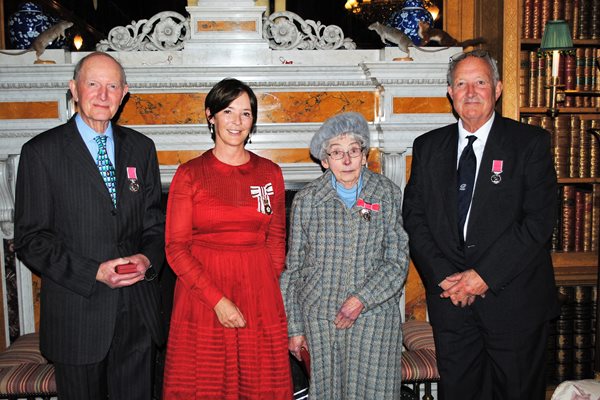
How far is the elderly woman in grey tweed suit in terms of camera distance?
7.37 ft

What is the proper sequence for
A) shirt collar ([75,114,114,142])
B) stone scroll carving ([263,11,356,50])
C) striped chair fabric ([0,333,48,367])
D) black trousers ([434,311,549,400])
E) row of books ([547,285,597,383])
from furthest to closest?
1. row of books ([547,285,597,383])
2. stone scroll carving ([263,11,356,50])
3. striped chair fabric ([0,333,48,367])
4. black trousers ([434,311,549,400])
5. shirt collar ([75,114,114,142])

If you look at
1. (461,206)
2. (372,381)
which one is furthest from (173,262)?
(461,206)

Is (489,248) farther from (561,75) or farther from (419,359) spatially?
(561,75)

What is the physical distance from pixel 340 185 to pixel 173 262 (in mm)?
731

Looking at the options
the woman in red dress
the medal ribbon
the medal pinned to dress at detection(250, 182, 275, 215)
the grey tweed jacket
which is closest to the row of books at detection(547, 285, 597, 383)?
the grey tweed jacket

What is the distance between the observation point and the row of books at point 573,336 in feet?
10.9

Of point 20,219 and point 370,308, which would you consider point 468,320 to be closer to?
point 370,308

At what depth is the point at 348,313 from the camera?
2.21m

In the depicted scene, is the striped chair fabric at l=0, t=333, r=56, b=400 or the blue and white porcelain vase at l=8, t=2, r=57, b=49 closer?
the striped chair fabric at l=0, t=333, r=56, b=400

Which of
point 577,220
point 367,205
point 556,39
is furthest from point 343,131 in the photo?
point 577,220

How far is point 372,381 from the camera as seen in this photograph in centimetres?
223

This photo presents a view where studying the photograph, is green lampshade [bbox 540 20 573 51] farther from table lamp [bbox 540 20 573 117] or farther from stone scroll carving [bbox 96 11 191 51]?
stone scroll carving [bbox 96 11 191 51]

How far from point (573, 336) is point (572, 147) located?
42.7 inches

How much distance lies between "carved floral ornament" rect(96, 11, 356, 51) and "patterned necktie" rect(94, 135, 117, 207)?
1069 mm
